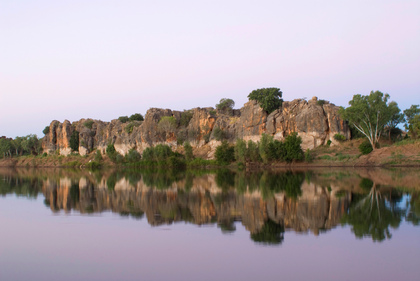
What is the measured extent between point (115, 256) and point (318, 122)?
62.5 metres

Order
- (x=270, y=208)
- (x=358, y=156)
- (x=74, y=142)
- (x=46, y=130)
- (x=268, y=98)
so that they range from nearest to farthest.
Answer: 1. (x=270, y=208)
2. (x=358, y=156)
3. (x=268, y=98)
4. (x=74, y=142)
5. (x=46, y=130)

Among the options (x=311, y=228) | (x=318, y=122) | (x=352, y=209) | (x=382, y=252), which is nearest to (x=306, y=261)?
(x=382, y=252)

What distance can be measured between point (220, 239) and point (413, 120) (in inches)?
2203

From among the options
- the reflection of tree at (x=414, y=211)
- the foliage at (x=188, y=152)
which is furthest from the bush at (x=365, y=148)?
the reflection of tree at (x=414, y=211)

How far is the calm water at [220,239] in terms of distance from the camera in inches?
440

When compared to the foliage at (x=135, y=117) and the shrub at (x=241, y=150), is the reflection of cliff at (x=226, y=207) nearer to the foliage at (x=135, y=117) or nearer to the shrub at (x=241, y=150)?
the shrub at (x=241, y=150)

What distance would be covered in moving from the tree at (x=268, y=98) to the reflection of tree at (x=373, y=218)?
57.1 metres

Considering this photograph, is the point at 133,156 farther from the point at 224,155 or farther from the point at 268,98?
the point at 268,98

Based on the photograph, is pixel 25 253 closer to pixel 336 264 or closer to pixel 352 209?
pixel 336 264

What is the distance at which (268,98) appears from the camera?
79625 mm

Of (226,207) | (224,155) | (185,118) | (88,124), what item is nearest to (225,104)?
(185,118)

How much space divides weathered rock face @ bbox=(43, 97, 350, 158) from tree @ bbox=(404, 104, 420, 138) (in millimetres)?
9730

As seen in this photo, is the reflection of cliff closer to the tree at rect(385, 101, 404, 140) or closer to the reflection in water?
the reflection in water

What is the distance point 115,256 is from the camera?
13062 mm
